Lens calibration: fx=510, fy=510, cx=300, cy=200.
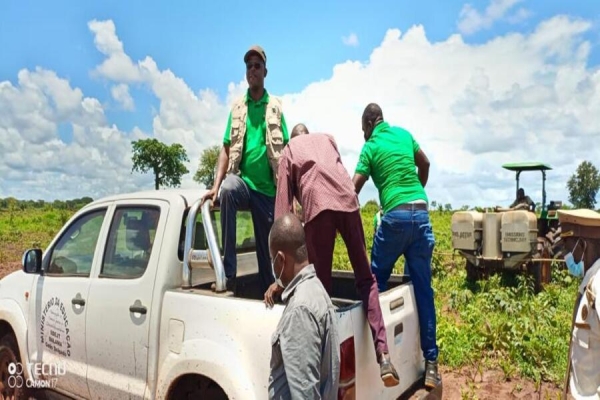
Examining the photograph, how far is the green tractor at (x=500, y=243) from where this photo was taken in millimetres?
9484

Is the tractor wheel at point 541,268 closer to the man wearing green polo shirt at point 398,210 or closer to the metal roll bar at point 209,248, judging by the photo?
the man wearing green polo shirt at point 398,210

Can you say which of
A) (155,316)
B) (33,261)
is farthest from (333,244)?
(33,261)

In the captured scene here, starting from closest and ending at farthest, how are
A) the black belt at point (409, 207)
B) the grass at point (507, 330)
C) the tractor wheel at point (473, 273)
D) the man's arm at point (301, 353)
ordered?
the man's arm at point (301, 353), the black belt at point (409, 207), the grass at point (507, 330), the tractor wheel at point (473, 273)

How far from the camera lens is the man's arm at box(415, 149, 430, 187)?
14.0ft

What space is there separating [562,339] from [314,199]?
176 inches

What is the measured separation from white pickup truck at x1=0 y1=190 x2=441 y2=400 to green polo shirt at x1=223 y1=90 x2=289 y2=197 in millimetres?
352

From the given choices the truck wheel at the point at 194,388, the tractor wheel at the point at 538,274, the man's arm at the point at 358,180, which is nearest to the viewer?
the truck wheel at the point at 194,388

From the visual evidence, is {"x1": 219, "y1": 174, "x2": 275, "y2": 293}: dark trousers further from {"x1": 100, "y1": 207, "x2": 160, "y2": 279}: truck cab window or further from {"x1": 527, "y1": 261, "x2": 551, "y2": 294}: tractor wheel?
{"x1": 527, "y1": 261, "x2": 551, "y2": 294}: tractor wheel

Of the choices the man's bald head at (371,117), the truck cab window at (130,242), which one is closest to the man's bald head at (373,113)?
the man's bald head at (371,117)

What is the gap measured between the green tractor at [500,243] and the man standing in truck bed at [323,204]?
23.7ft

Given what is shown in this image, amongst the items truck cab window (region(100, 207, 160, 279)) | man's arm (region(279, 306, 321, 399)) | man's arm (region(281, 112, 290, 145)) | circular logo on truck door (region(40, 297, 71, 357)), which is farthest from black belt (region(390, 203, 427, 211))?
circular logo on truck door (region(40, 297, 71, 357))

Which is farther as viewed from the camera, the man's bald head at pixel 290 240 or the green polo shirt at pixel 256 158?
the green polo shirt at pixel 256 158

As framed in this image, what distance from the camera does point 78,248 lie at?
3.97 metres

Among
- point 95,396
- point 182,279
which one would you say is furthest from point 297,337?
point 95,396
